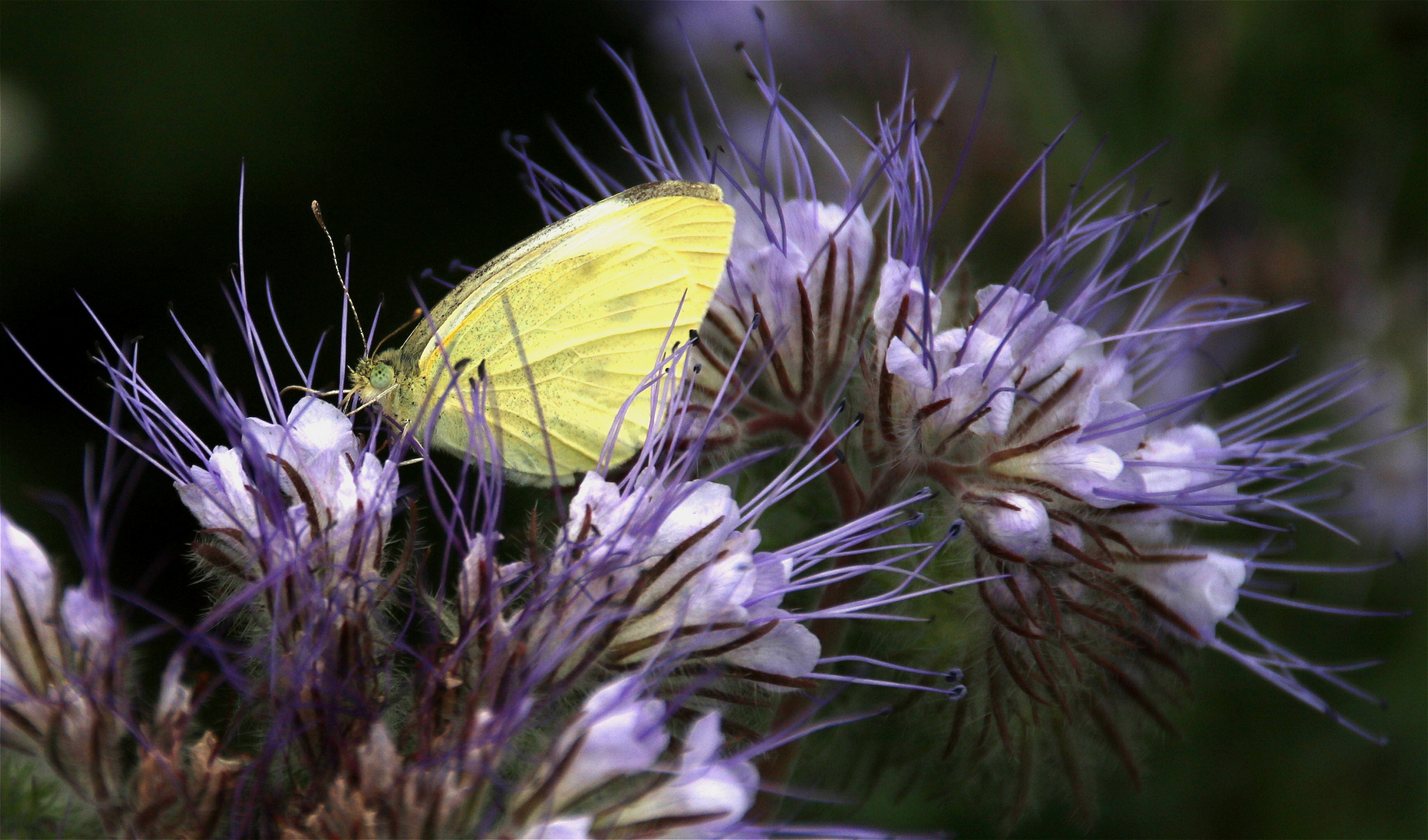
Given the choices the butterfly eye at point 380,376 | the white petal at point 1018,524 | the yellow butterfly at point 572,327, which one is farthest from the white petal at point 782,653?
the butterfly eye at point 380,376

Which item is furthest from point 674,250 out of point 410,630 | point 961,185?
point 961,185

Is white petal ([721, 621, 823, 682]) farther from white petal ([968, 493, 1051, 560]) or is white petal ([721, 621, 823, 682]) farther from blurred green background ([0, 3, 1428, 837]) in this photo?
blurred green background ([0, 3, 1428, 837])

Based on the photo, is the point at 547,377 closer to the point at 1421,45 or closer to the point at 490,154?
the point at 490,154

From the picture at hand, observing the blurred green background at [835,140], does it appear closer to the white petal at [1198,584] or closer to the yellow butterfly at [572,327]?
the white petal at [1198,584]

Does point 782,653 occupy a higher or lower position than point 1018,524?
lower

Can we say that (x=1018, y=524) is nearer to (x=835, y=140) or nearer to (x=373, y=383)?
(x=373, y=383)

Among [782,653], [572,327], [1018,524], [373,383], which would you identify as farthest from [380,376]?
[1018,524]
